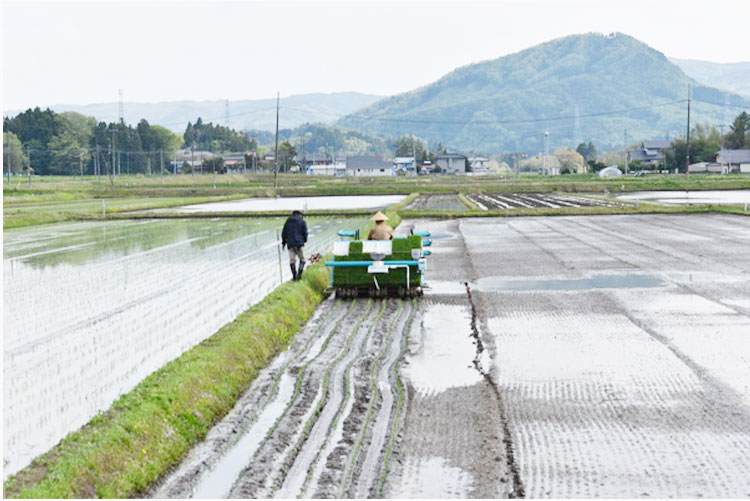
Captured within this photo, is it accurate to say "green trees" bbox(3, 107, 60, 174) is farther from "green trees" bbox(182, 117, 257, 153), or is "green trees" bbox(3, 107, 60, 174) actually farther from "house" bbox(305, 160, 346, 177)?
"green trees" bbox(182, 117, 257, 153)

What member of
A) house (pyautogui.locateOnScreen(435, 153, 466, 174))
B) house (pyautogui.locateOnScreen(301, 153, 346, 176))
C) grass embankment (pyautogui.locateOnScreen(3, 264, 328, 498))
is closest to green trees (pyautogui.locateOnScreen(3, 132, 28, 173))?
house (pyautogui.locateOnScreen(301, 153, 346, 176))

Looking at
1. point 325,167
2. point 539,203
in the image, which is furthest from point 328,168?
point 539,203

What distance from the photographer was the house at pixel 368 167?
153125 millimetres

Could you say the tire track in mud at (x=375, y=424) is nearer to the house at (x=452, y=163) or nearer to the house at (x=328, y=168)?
the house at (x=328, y=168)

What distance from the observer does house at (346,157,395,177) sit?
502 feet

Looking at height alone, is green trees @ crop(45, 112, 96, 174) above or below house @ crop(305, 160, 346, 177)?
above

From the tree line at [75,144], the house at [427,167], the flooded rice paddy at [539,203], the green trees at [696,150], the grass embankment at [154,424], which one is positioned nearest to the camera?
the grass embankment at [154,424]

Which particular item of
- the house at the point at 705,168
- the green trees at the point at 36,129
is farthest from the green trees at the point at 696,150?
the green trees at the point at 36,129

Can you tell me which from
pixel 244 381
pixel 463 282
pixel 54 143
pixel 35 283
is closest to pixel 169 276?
pixel 35 283

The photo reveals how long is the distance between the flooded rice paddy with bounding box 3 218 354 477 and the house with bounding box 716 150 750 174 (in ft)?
315

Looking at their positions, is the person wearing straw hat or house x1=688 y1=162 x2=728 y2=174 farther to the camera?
house x1=688 y1=162 x2=728 y2=174

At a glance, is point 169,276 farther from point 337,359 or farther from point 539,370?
point 539,370

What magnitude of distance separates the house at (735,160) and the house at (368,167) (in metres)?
57.5

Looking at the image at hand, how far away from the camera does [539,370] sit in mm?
9375
